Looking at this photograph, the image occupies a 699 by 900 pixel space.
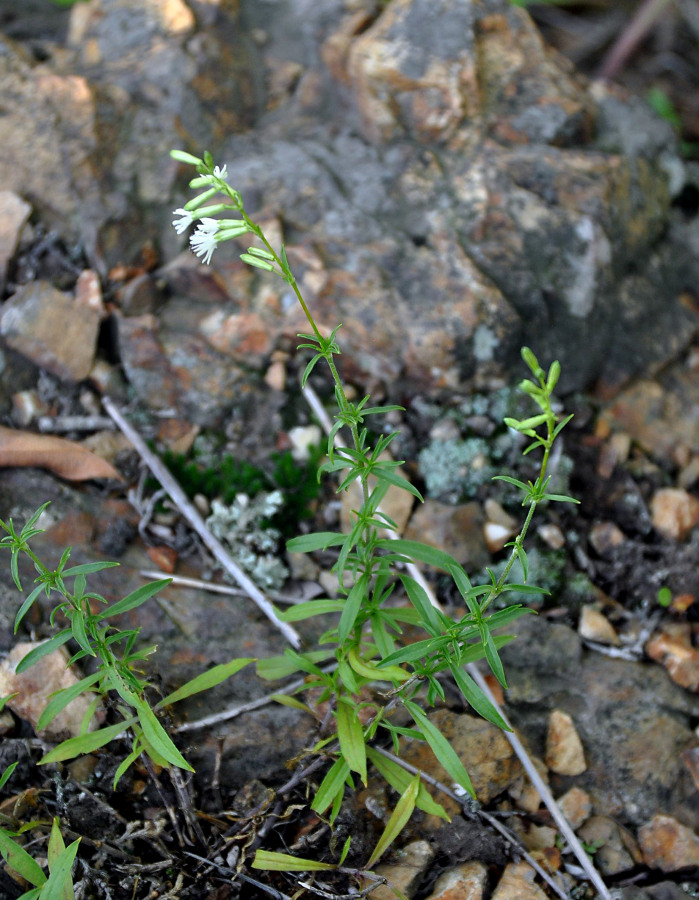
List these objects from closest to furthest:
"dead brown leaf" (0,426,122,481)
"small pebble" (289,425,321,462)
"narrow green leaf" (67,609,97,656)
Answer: "narrow green leaf" (67,609,97,656), "dead brown leaf" (0,426,122,481), "small pebble" (289,425,321,462)

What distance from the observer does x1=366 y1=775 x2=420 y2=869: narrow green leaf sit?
2.62 meters

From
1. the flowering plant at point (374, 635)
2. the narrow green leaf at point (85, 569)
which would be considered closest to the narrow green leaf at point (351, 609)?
the flowering plant at point (374, 635)

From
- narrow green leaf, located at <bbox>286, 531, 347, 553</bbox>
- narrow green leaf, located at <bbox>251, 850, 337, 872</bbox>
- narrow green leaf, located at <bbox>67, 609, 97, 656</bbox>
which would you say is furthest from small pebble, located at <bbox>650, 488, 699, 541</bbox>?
narrow green leaf, located at <bbox>67, 609, 97, 656</bbox>

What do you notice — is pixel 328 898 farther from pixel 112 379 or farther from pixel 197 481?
pixel 112 379

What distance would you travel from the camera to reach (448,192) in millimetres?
4113

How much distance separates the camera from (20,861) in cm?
237

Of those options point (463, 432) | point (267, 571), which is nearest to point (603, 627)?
point (463, 432)

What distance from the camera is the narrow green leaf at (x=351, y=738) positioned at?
2.51m

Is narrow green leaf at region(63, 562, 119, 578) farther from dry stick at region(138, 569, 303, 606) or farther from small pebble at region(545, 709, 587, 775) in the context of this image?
small pebble at region(545, 709, 587, 775)

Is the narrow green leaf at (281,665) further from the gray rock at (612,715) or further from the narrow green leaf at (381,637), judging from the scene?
the gray rock at (612,715)

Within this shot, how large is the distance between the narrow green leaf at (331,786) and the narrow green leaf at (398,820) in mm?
216

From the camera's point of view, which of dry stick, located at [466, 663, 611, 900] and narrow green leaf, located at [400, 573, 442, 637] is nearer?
narrow green leaf, located at [400, 573, 442, 637]

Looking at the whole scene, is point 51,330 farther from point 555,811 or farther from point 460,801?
point 555,811

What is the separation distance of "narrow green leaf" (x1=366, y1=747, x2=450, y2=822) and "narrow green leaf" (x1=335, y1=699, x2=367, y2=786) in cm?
17
